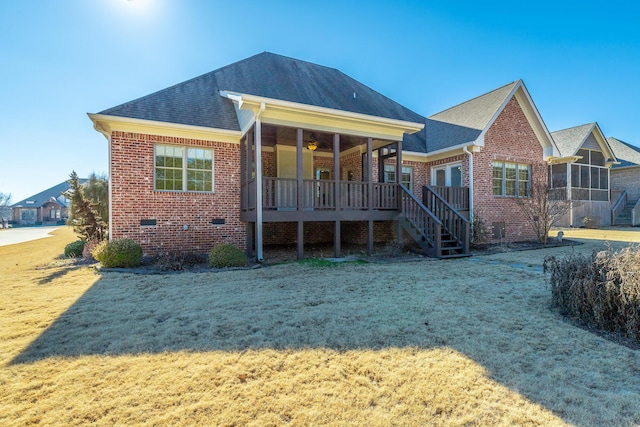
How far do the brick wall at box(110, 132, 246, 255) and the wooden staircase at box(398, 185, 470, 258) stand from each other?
5.54 metres

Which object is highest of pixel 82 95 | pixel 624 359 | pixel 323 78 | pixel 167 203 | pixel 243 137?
pixel 323 78

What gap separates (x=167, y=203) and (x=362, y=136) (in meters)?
6.42

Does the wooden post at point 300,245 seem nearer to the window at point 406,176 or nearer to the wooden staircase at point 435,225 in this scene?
the wooden staircase at point 435,225

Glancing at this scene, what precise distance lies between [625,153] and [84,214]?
118ft

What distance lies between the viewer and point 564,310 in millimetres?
4352

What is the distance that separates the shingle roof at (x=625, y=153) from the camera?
75.0ft

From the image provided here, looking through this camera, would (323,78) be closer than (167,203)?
No

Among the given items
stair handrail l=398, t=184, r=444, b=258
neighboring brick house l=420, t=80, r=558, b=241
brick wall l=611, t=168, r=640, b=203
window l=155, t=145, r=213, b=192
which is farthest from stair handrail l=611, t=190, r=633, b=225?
window l=155, t=145, r=213, b=192

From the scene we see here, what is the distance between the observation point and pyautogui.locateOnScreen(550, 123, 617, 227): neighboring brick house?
1880 cm

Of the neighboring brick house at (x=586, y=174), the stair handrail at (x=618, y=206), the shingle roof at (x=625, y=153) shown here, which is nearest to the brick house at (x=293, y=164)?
the neighboring brick house at (x=586, y=174)

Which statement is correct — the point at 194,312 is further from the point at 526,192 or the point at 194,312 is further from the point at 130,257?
the point at 526,192

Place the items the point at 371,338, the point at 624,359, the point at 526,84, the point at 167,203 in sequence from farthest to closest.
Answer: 1. the point at 526,84
2. the point at 167,203
3. the point at 371,338
4. the point at 624,359

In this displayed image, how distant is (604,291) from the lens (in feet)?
12.5

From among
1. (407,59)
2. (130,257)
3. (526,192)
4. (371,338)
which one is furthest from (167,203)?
(407,59)
